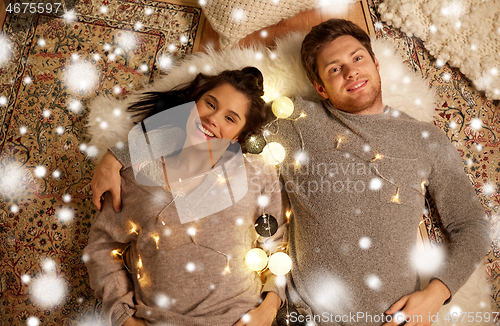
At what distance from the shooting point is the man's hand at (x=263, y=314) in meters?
1.12

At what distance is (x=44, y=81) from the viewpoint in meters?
1.49

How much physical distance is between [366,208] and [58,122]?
4.77 ft

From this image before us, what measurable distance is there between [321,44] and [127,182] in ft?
3.24

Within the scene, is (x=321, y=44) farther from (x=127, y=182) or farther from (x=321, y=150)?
(x=127, y=182)

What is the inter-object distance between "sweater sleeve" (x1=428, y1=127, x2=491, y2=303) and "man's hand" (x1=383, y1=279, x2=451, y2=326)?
0.04 m

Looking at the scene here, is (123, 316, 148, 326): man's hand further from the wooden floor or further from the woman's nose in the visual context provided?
the wooden floor

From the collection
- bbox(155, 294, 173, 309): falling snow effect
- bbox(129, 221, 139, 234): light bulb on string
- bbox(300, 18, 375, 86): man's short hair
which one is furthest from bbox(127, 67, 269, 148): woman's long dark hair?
bbox(155, 294, 173, 309): falling snow effect

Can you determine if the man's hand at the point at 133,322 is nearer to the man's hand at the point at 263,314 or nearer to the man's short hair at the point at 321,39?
the man's hand at the point at 263,314

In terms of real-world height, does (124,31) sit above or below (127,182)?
above

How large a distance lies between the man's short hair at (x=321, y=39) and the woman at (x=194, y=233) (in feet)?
0.90

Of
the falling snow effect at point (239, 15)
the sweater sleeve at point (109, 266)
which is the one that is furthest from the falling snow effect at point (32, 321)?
the falling snow effect at point (239, 15)

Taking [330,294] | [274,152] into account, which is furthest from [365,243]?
[274,152]

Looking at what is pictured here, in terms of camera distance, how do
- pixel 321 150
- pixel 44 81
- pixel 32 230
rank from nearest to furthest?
pixel 321 150
pixel 32 230
pixel 44 81

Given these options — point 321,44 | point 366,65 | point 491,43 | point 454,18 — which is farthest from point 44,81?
point 491,43
